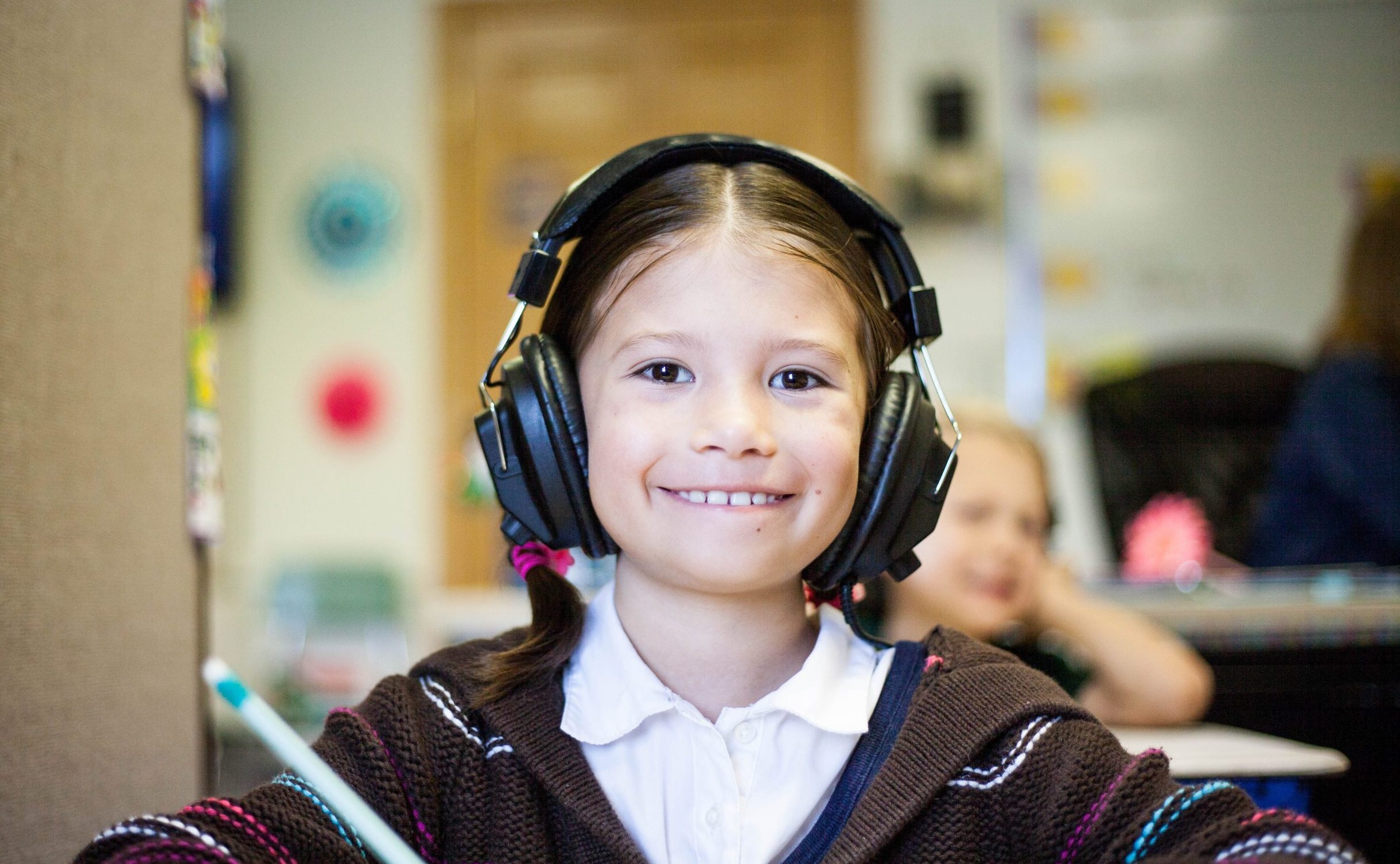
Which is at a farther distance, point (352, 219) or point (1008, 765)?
point (352, 219)

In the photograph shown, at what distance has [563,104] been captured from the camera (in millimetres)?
3902

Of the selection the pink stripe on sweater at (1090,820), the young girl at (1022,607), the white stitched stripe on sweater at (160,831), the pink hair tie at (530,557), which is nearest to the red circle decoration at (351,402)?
the young girl at (1022,607)

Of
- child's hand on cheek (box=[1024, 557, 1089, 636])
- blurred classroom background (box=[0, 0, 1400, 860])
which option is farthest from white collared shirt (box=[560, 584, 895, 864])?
blurred classroom background (box=[0, 0, 1400, 860])

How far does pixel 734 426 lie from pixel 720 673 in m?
0.21

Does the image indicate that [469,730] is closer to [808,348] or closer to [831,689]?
[831,689]

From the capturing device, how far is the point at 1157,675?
1509mm

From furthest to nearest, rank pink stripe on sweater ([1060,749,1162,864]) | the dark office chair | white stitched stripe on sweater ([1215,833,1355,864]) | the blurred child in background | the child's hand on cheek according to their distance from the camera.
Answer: the dark office chair < the blurred child in background < the child's hand on cheek < pink stripe on sweater ([1060,749,1162,864]) < white stitched stripe on sweater ([1215,833,1355,864])

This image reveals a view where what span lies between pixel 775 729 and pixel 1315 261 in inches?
128

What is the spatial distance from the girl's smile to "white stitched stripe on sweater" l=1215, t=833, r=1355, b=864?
33 centimetres

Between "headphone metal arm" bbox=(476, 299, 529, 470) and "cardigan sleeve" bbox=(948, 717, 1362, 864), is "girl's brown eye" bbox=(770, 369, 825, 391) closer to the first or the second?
"headphone metal arm" bbox=(476, 299, 529, 470)

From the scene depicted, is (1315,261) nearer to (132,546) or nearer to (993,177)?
(993,177)

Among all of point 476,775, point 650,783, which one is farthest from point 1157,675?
point 476,775

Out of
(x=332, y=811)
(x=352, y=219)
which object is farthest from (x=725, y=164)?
(x=352, y=219)

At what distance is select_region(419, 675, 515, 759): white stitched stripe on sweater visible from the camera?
0.84 m
